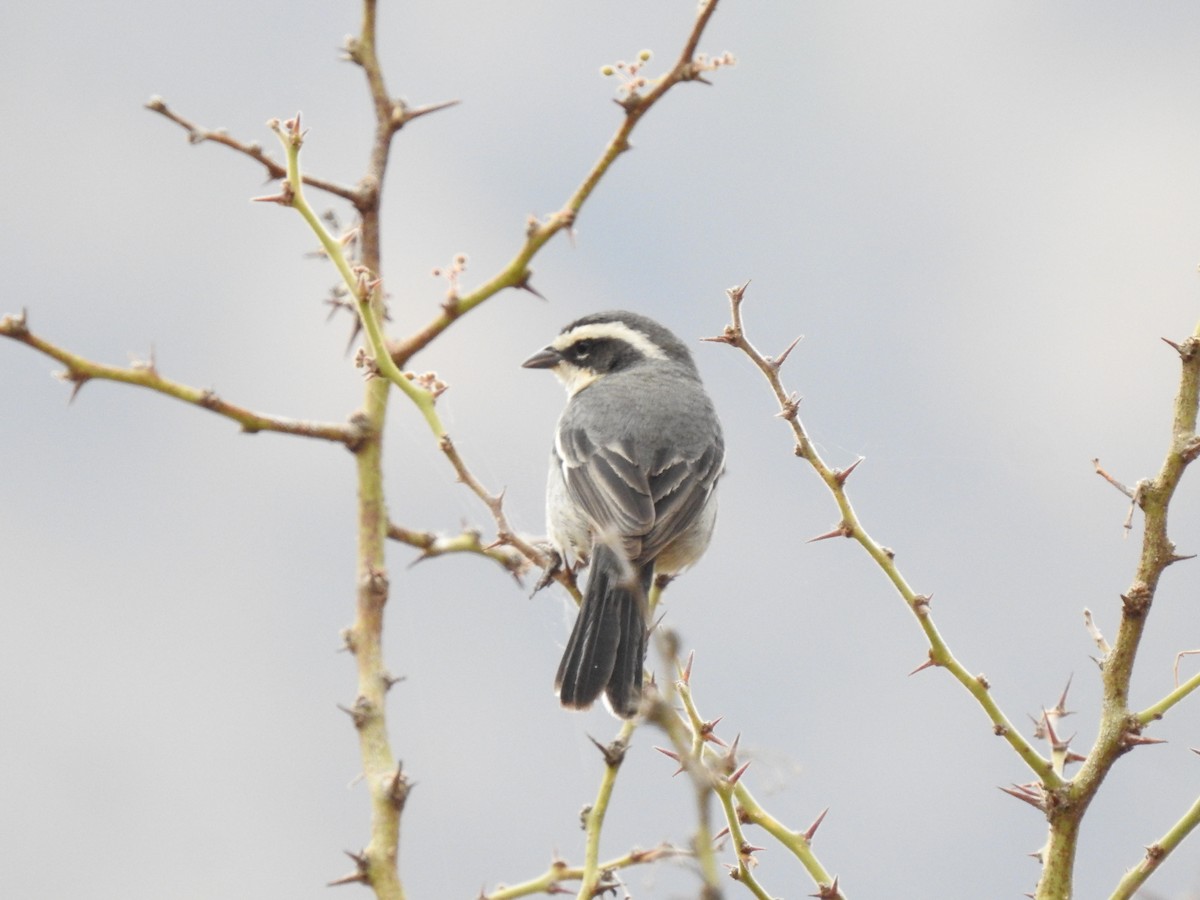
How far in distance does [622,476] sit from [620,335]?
51.8 inches

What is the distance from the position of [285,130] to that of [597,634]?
1996 mm

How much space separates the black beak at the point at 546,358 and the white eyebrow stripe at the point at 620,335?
0.11 metres

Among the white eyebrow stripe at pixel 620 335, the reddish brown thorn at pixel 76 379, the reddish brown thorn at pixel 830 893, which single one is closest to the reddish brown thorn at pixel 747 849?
the reddish brown thorn at pixel 830 893

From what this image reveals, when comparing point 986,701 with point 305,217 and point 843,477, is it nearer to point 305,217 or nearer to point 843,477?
point 843,477

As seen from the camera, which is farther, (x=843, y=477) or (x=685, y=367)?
(x=685, y=367)

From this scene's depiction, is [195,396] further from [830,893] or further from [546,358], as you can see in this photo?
[546,358]

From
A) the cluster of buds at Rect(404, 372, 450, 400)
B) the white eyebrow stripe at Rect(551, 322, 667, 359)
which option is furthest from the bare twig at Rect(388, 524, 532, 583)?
the white eyebrow stripe at Rect(551, 322, 667, 359)

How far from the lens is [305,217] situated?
3.29 m

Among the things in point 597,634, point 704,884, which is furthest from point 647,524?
point 704,884

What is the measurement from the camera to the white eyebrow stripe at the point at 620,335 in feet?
22.5

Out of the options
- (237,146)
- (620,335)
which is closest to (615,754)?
(237,146)

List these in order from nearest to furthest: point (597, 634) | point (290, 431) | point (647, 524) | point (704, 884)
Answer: point (704, 884)
point (290, 431)
point (597, 634)
point (647, 524)

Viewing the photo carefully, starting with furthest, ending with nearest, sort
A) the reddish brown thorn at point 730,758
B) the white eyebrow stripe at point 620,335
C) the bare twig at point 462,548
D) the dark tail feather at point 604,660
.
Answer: the white eyebrow stripe at point 620,335, the dark tail feather at point 604,660, the bare twig at point 462,548, the reddish brown thorn at point 730,758

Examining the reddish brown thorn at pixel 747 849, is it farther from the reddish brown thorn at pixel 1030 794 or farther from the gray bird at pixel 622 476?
the gray bird at pixel 622 476
